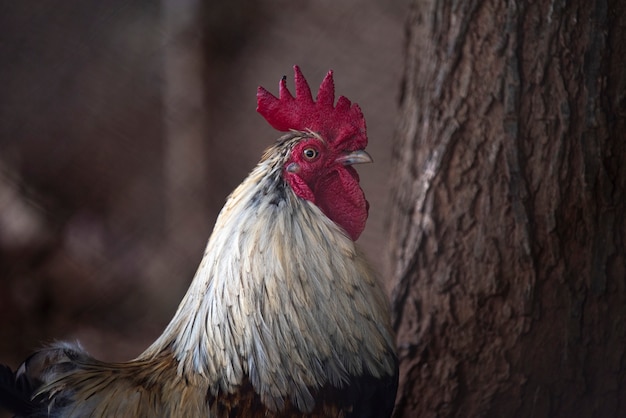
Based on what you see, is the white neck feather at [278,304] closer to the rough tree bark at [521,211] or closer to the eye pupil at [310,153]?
the eye pupil at [310,153]

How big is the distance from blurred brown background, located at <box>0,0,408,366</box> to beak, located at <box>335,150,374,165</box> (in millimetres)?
1928

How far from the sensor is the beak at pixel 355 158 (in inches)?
81.7

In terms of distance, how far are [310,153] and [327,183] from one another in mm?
134

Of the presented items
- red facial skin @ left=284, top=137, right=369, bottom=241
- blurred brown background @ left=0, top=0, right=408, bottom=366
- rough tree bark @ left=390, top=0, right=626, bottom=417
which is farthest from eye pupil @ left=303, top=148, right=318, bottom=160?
blurred brown background @ left=0, top=0, right=408, bottom=366

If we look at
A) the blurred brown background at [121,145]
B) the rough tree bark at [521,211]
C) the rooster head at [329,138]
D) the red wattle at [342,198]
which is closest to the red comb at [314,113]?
the rooster head at [329,138]

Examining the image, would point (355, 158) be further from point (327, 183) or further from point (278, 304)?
point (278, 304)

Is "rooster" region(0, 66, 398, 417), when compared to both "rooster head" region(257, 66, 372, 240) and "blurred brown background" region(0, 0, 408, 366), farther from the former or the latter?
"blurred brown background" region(0, 0, 408, 366)

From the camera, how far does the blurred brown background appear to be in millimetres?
4129

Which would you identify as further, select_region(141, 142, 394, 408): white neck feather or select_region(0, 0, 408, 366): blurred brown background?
select_region(0, 0, 408, 366): blurred brown background

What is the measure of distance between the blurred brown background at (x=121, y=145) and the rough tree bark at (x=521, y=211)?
136 centimetres

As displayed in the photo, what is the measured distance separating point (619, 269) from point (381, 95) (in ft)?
6.12

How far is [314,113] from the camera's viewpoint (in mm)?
2145

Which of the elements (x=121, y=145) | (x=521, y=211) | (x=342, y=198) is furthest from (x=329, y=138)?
(x=121, y=145)

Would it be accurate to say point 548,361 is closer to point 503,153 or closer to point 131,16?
point 503,153
